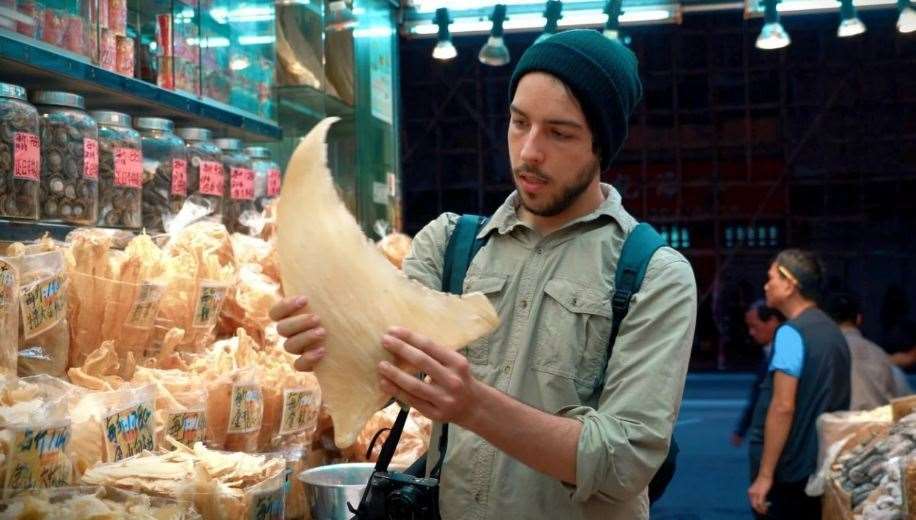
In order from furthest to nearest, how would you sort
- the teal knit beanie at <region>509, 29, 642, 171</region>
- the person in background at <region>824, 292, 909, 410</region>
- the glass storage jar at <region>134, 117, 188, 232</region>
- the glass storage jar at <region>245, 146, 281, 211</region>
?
the person in background at <region>824, 292, 909, 410</region>
the glass storage jar at <region>245, 146, 281, 211</region>
the glass storage jar at <region>134, 117, 188, 232</region>
the teal knit beanie at <region>509, 29, 642, 171</region>

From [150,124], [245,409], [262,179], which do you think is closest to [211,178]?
[150,124]

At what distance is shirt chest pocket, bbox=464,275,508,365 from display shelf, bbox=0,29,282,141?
3.50ft

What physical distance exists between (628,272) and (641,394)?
0.63ft

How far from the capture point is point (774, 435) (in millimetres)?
3621

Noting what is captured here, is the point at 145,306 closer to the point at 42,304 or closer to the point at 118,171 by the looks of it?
the point at 42,304

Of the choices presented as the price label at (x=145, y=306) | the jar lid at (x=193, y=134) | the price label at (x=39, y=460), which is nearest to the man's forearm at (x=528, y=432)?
the price label at (x=39, y=460)

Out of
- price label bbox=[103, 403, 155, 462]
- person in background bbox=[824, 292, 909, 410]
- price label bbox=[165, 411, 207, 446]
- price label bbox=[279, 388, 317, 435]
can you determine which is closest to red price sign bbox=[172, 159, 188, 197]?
price label bbox=[279, 388, 317, 435]

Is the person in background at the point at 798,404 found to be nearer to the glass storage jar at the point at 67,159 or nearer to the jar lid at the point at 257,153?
the jar lid at the point at 257,153

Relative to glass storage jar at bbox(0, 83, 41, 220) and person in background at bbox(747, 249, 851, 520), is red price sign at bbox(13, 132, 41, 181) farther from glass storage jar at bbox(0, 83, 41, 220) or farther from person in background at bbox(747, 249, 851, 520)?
person in background at bbox(747, 249, 851, 520)

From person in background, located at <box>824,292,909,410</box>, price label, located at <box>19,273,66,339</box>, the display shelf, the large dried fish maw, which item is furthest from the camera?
person in background, located at <box>824,292,909,410</box>

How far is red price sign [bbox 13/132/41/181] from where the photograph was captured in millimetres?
1759

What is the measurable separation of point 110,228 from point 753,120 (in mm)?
11565

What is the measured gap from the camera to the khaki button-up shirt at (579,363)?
123 cm

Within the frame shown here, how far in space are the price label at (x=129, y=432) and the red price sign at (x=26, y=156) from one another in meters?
0.58
